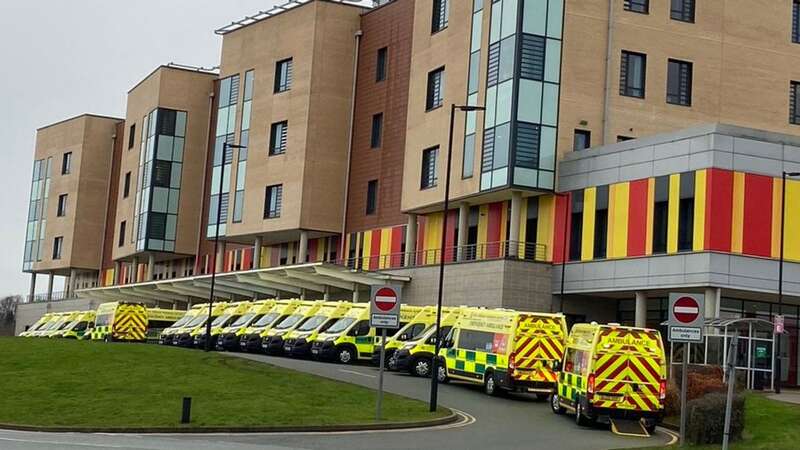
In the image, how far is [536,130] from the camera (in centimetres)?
5112

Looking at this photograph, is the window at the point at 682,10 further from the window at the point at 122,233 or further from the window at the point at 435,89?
the window at the point at 122,233

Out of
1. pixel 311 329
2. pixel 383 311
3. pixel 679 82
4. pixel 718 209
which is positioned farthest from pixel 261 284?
pixel 383 311

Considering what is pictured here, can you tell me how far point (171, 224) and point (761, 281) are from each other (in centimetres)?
5598

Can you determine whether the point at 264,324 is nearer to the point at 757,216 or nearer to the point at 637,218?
the point at 637,218

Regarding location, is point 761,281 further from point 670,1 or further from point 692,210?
point 670,1

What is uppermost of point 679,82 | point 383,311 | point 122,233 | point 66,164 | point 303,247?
point 66,164

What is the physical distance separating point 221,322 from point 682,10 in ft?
84.2

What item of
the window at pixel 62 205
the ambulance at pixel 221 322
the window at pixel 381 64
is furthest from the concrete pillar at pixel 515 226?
the window at pixel 62 205

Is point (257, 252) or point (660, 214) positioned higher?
point (660, 214)

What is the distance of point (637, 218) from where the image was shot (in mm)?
46781

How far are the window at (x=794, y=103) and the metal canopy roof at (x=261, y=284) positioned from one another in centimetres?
1980

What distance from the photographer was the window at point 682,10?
53812 millimetres

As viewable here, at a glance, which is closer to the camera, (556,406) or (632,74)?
(556,406)

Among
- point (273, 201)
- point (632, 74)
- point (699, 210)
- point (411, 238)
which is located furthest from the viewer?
point (273, 201)
